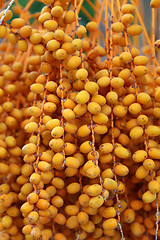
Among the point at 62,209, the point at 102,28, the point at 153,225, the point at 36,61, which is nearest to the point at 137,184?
the point at 153,225

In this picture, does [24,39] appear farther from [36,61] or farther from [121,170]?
[121,170]

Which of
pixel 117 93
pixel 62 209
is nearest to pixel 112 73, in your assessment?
pixel 117 93

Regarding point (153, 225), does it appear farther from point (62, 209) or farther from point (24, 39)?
point (24, 39)

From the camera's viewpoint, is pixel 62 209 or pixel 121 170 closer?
pixel 121 170

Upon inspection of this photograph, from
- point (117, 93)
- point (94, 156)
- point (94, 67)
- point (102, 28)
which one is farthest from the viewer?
point (102, 28)

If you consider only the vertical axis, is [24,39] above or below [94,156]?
above

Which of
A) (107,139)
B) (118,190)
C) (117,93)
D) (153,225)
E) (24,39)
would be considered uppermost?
(24,39)

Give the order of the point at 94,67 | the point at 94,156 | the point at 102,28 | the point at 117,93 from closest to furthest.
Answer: the point at 94,156 → the point at 117,93 → the point at 94,67 → the point at 102,28
